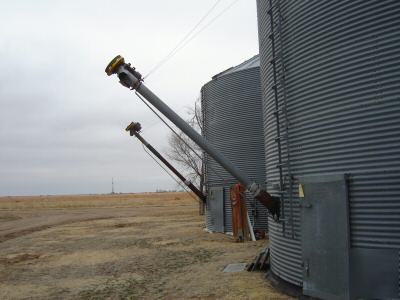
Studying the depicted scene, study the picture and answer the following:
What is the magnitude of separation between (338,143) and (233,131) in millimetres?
12710

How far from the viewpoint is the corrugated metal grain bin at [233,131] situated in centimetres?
2014

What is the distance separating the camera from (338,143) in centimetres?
830

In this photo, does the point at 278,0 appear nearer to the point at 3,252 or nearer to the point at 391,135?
the point at 391,135

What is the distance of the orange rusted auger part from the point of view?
1928cm

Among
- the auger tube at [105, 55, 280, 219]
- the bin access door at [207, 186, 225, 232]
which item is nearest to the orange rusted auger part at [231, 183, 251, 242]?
the bin access door at [207, 186, 225, 232]

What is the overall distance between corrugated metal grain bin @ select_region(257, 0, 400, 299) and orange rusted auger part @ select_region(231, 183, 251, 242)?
8996 millimetres

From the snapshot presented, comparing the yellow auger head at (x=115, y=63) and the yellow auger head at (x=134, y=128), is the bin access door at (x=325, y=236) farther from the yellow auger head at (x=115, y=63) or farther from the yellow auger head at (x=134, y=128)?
the yellow auger head at (x=134, y=128)

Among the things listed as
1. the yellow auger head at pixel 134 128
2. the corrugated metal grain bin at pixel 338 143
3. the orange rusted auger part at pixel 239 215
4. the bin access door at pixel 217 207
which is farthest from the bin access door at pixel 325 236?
the yellow auger head at pixel 134 128

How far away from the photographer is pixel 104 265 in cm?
1542

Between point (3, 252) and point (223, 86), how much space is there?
11.9 m

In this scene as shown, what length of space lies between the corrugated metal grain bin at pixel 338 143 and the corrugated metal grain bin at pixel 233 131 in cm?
984

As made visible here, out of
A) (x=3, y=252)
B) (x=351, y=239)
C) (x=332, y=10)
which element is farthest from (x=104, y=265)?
(x=332, y=10)

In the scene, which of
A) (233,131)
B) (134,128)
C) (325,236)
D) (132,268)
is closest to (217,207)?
(233,131)

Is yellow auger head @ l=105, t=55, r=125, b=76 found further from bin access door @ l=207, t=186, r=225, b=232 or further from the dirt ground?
bin access door @ l=207, t=186, r=225, b=232
